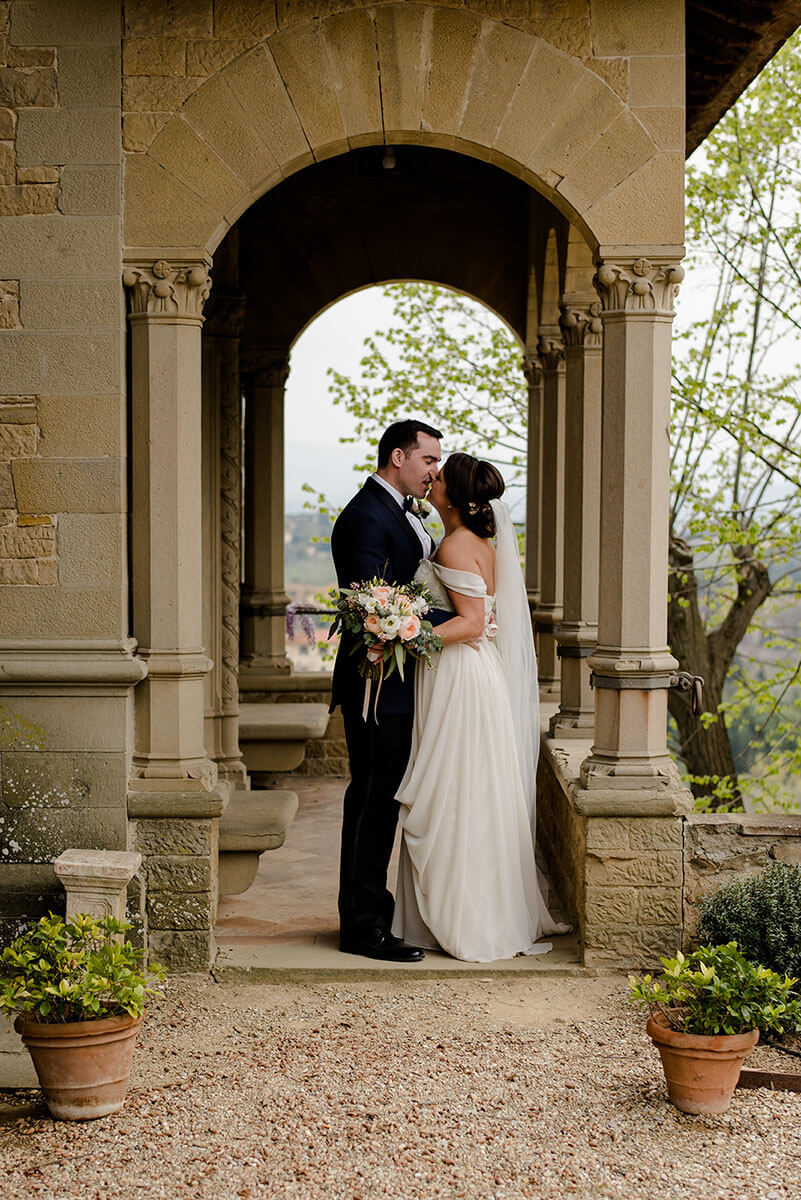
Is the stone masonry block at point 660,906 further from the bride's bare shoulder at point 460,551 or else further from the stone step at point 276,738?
the stone step at point 276,738

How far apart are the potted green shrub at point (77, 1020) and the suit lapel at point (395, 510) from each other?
2144 mm

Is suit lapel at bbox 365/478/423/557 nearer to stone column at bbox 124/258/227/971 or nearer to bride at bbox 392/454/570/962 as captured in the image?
bride at bbox 392/454/570/962

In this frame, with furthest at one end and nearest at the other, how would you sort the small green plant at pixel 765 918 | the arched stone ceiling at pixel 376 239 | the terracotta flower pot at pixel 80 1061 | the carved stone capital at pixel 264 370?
the carved stone capital at pixel 264 370, the arched stone ceiling at pixel 376 239, the small green plant at pixel 765 918, the terracotta flower pot at pixel 80 1061

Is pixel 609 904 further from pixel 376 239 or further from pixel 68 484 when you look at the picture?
pixel 376 239

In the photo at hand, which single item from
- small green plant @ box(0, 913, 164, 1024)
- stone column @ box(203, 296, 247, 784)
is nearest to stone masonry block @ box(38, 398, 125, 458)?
small green plant @ box(0, 913, 164, 1024)

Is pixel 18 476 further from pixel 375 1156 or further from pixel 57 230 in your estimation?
pixel 375 1156

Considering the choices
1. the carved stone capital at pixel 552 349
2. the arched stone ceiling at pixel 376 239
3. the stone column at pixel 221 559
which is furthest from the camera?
the arched stone ceiling at pixel 376 239

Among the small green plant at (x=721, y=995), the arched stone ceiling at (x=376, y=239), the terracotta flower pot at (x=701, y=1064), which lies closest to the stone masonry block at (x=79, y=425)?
the small green plant at (x=721, y=995)

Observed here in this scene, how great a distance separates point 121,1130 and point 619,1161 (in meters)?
1.45

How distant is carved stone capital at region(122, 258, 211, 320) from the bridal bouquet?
129 cm

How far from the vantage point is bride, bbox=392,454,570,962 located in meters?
5.45

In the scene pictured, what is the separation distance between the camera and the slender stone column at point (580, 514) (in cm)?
668

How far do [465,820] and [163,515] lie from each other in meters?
1.71

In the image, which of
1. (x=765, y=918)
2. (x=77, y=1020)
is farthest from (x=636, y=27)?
(x=77, y=1020)
